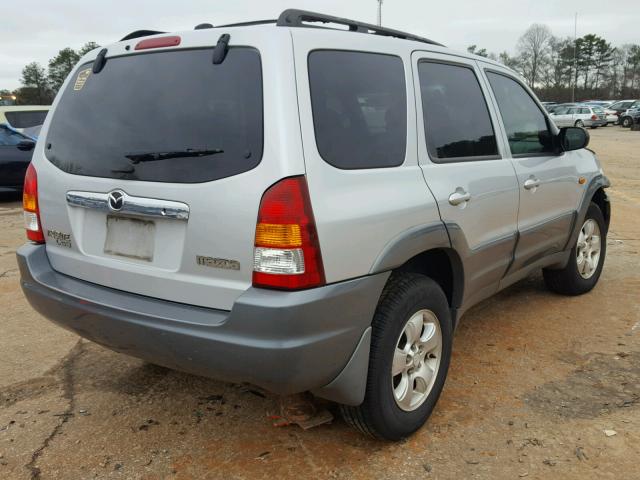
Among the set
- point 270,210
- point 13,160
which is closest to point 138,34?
point 270,210

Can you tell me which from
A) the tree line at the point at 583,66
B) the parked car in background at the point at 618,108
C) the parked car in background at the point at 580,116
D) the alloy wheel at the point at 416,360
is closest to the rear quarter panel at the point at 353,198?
the alloy wheel at the point at 416,360

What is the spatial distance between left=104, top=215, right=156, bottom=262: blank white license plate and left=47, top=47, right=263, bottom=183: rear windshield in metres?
0.19

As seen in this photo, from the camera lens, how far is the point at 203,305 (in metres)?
2.30

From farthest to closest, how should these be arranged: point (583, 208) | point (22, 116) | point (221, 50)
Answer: point (22, 116) < point (583, 208) < point (221, 50)

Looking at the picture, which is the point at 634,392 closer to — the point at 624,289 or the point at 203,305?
the point at 624,289

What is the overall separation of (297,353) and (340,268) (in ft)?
1.17

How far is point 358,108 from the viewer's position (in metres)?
2.50

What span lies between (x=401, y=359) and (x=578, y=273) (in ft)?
8.80

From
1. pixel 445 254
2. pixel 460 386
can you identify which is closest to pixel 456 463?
pixel 460 386

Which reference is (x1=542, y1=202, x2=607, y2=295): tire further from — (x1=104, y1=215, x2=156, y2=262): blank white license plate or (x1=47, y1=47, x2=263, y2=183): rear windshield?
(x1=104, y1=215, x2=156, y2=262): blank white license plate

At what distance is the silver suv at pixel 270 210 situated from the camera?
85.7 inches

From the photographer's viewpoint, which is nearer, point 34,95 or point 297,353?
point 297,353

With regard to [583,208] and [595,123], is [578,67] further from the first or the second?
[583,208]

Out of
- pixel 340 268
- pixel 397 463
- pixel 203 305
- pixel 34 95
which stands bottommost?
pixel 397 463
